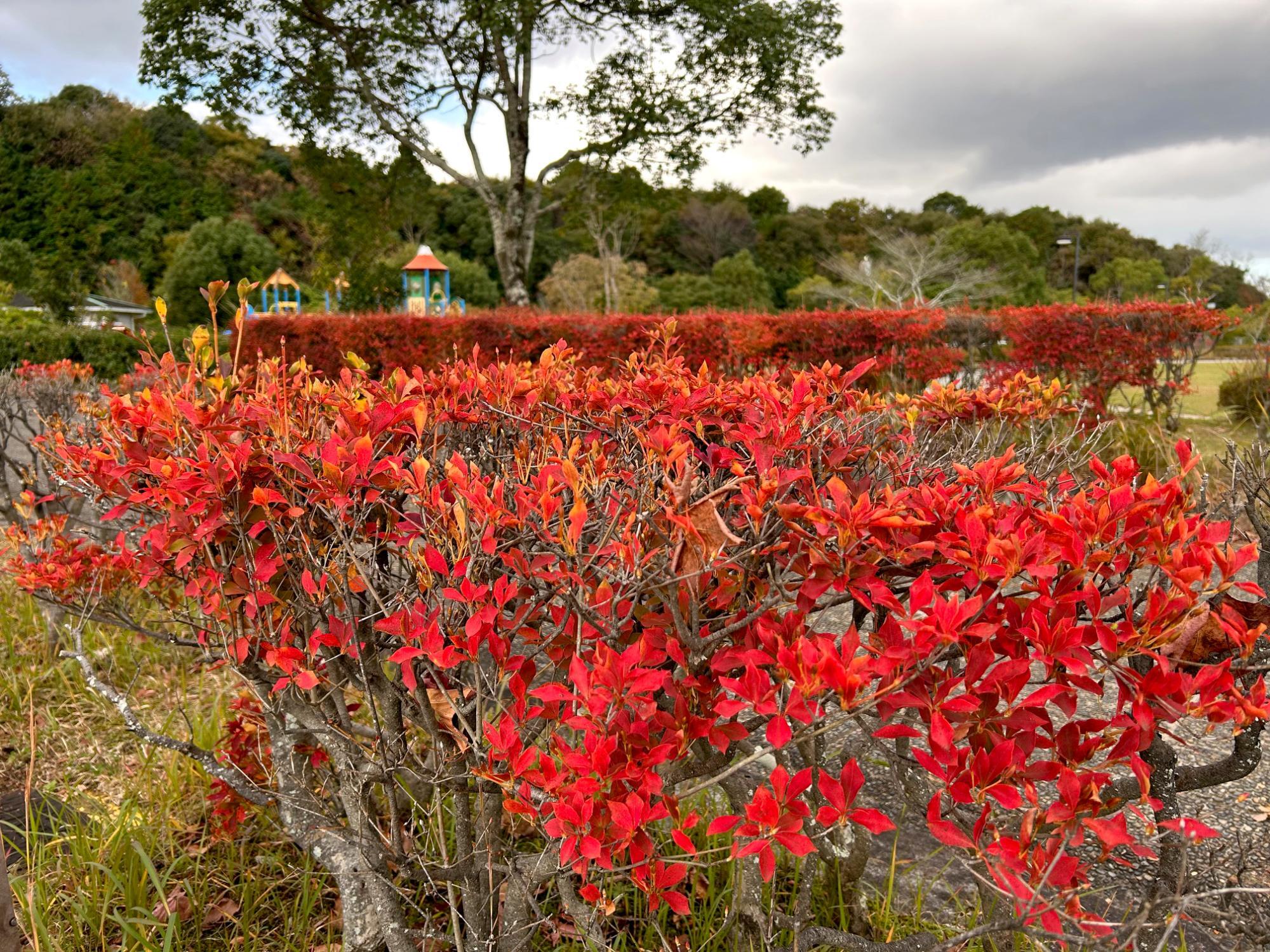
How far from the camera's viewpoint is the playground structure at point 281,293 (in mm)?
25222

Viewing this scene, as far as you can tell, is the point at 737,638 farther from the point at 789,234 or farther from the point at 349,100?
the point at 789,234

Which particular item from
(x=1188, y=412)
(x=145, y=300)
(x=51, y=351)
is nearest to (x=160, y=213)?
(x=145, y=300)

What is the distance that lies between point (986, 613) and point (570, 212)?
60.1ft

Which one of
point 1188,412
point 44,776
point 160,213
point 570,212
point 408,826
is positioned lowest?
point 44,776

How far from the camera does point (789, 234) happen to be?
47.3 m

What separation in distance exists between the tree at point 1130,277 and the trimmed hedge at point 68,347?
39.3 m

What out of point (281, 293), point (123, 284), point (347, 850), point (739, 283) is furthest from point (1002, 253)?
point (123, 284)

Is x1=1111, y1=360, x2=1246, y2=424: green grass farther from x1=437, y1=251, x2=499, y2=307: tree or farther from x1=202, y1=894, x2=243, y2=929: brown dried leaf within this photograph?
x1=437, y1=251, x2=499, y2=307: tree

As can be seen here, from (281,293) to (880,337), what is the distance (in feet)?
95.2

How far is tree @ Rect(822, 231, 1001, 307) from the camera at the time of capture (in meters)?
29.5

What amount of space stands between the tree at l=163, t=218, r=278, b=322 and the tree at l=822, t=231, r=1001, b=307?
Answer: 25.3m

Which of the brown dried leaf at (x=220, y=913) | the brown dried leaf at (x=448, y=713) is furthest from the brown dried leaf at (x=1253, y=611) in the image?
the brown dried leaf at (x=220, y=913)

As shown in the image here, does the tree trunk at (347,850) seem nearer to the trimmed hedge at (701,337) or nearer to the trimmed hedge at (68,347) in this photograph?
the trimmed hedge at (701,337)

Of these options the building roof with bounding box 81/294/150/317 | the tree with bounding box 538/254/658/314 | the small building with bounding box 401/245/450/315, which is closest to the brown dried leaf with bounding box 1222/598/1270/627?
the small building with bounding box 401/245/450/315
